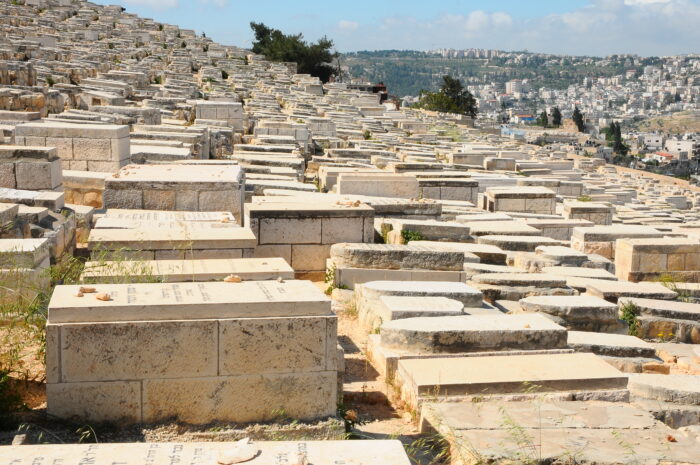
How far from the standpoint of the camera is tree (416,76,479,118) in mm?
48062

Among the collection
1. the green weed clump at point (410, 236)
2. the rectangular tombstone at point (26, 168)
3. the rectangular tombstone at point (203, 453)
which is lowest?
the rectangular tombstone at point (203, 453)

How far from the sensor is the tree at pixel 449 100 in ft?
158

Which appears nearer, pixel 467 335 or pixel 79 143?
pixel 467 335

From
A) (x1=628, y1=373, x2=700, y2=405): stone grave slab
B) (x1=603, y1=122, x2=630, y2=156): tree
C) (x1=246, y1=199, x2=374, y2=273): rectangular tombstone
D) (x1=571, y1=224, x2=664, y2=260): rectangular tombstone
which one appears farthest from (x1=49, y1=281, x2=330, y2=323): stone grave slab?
(x1=603, y1=122, x2=630, y2=156): tree

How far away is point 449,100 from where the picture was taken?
161 ft

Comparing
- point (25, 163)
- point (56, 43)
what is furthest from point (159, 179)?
point (56, 43)

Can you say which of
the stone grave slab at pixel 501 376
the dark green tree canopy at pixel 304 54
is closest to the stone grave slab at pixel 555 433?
the stone grave slab at pixel 501 376

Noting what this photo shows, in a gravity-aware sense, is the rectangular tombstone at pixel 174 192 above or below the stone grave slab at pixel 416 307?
above

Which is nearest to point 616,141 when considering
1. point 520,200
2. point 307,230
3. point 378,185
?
point 520,200

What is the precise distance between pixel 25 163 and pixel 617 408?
17.7ft

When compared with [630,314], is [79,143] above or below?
above

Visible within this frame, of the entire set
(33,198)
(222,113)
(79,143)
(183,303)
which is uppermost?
(222,113)

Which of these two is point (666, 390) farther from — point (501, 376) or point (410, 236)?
point (410, 236)

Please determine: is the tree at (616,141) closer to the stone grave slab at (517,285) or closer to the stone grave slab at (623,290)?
the stone grave slab at (623,290)
